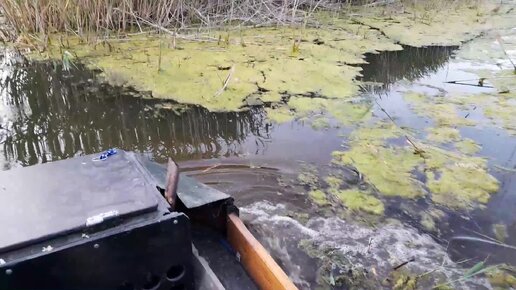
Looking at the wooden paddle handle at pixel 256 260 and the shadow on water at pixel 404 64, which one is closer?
the wooden paddle handle at pixel 256 260

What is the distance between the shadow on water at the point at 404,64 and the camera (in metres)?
3.86

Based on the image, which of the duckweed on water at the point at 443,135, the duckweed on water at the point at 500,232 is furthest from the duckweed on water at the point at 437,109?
the duckweed on water at the point at 500,232

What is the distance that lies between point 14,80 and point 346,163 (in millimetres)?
2508

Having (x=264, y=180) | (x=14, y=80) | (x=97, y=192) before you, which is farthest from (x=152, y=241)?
(x=14, y=80)

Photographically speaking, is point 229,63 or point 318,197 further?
point 229,63

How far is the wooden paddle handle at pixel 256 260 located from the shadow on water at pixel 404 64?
93.5 inches

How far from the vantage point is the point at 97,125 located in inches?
114

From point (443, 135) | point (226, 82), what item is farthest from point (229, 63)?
point (443, 135)

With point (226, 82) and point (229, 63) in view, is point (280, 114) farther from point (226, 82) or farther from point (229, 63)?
point (229, 63)

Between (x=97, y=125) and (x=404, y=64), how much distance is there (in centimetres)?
273

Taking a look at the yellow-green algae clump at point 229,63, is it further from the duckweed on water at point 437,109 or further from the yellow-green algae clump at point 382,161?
the yellow-green algae clump at point 382,161

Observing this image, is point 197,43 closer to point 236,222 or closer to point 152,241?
point 236,222

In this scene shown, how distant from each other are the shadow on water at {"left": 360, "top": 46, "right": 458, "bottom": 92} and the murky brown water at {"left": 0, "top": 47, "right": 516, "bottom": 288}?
249 millimetres

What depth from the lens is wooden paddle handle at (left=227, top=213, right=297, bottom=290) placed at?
4.41 feet
